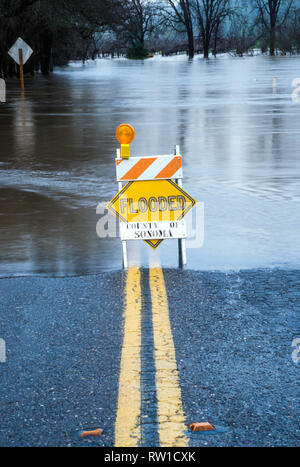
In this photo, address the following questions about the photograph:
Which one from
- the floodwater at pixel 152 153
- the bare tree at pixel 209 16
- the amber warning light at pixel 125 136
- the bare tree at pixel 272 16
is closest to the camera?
the amber warning light at pixel 125 136

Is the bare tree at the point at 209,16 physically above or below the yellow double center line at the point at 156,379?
above

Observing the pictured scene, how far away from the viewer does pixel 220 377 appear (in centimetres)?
456

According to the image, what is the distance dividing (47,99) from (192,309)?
2690cm

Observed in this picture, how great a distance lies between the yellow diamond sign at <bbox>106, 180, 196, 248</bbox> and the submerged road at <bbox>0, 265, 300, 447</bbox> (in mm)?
446

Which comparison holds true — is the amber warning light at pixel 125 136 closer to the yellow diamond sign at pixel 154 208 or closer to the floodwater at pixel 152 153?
the yellow diamond sign at pixel 154 208

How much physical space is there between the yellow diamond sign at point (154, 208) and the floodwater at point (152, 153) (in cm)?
37

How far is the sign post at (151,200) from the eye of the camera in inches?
278

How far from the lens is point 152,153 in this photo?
14695 millimetres

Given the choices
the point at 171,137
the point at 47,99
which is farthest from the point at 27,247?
the point at 47,99

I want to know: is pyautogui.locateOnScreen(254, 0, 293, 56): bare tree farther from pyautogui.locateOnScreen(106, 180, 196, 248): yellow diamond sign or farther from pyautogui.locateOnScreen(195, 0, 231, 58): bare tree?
pyautogui.locateOnScreen(106, 180, 196, 248): yellow diamond sign

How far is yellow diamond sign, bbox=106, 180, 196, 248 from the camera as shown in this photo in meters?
7.07

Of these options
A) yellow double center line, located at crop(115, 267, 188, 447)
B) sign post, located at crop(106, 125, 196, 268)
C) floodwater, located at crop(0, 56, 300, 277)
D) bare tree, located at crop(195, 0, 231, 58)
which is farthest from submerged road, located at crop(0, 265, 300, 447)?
bare tree, located at crop(195, 0, 231, 58)

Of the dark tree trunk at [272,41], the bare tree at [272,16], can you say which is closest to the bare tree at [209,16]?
the bare tree at [272,16]
